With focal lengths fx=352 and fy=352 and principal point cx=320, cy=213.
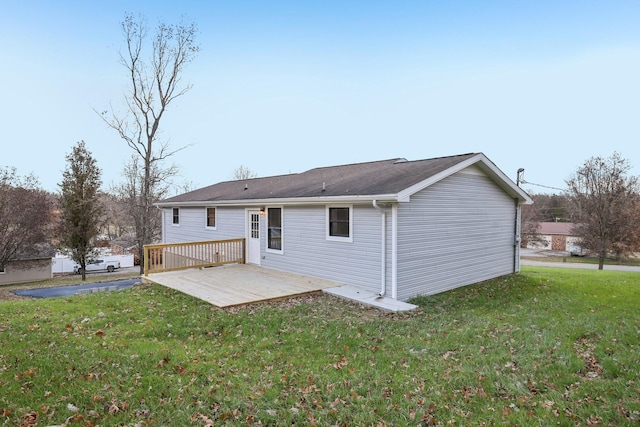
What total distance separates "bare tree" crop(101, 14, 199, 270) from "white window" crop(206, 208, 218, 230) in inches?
340

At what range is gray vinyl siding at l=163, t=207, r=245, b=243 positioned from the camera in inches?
515

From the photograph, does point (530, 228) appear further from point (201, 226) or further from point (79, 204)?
point (79, 204)

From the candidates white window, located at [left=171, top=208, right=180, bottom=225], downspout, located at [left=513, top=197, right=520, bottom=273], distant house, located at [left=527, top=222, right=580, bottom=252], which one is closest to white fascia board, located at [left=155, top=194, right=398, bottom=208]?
white window, located at [left=171, top=208, right=180, bottom=225]

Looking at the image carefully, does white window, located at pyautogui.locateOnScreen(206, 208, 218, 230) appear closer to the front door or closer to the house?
the house

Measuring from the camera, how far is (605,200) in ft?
80.0

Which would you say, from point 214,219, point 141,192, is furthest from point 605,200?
point 141,192

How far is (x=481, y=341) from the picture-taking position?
18.1ft

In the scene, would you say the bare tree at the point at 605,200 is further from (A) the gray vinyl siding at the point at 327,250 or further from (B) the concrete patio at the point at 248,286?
(B) the concrete patio at the point at 248,286

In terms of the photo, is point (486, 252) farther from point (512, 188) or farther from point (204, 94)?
point (204, 94)

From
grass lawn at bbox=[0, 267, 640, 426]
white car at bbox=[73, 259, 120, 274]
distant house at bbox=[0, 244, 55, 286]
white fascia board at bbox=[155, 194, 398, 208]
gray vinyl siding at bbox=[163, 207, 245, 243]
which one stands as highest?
white fascia board at bbox=[155, 194, 398, 208]

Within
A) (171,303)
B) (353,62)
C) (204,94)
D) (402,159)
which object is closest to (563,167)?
(353,62)

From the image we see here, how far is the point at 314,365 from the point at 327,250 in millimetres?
5213

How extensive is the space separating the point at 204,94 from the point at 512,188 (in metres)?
17.4

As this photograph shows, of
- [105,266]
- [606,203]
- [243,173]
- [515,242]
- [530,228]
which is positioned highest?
[243,173]
